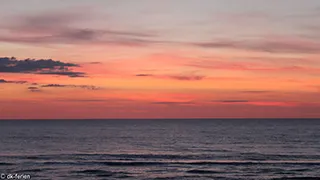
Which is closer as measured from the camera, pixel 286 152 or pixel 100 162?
pixel 100 162

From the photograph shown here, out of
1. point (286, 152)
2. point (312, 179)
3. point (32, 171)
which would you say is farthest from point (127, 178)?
point (286, 152)

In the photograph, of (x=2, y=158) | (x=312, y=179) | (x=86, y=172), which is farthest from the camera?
(x=2, y=158)

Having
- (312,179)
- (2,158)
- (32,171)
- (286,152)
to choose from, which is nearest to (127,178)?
(32,171)

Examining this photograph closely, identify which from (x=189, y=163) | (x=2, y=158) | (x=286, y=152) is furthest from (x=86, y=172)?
(x=286, y=152)

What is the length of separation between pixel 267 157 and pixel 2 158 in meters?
38.1

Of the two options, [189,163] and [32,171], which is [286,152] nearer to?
[189,163]

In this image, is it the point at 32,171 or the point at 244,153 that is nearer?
the point at 32,171

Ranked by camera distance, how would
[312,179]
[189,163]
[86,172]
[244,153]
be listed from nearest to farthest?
1. [312,179]
2. [86,172]
3. [189,163]
4. [244,153]

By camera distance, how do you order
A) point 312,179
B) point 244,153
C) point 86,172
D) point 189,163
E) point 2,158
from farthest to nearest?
point 244,153 < point 2,158 < point 189,163 < point 86,172 < point 312,179

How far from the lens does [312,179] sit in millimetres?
48562

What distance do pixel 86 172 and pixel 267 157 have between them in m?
28.5

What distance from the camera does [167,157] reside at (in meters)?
69.8

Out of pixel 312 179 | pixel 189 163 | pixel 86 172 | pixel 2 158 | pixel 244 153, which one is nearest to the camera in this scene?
pixel 312 179

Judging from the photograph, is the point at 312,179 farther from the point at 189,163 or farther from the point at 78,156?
the point at 78,156
